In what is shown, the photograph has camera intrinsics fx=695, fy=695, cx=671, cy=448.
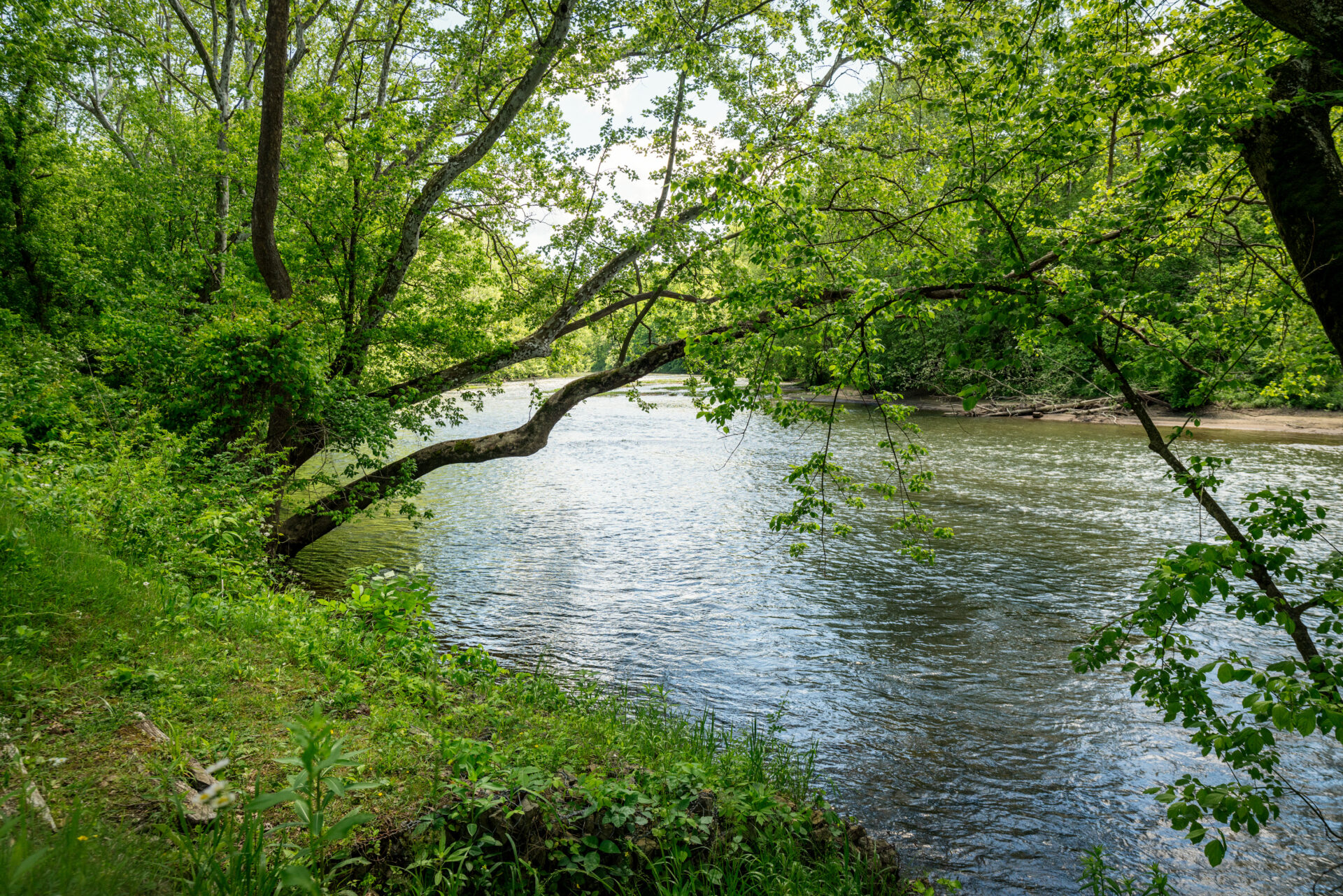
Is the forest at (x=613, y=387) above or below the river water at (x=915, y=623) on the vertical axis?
above

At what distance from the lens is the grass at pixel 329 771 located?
2.32 meters

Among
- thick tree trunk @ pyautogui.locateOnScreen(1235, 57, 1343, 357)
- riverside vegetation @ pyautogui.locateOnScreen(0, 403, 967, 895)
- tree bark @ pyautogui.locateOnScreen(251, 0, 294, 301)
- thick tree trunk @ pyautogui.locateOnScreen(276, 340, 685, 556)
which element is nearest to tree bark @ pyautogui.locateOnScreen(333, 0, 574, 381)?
tree bark @ pyautogui.locateOnScreen(251, 0, 294, 301)

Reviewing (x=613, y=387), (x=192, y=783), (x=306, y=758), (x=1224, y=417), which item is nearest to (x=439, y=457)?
(x=613, y=387)

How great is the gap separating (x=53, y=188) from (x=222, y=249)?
12.5 ft

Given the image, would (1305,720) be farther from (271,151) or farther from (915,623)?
(271,151)

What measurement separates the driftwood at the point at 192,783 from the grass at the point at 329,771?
41 millimetres

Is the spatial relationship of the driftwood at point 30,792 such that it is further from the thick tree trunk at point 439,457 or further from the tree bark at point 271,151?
the tree bark at point 271,151

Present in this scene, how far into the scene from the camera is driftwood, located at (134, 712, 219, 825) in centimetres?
287

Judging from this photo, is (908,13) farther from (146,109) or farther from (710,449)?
(710,449)

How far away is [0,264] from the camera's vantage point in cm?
1546

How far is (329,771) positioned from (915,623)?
912 centimetres

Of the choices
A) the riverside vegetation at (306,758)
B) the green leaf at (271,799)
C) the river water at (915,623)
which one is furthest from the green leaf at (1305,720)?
the green leaf at (271,799)

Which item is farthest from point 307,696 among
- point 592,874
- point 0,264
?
point 0,264

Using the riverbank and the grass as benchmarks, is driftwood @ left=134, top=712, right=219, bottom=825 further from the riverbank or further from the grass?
the riverbank
